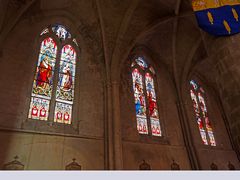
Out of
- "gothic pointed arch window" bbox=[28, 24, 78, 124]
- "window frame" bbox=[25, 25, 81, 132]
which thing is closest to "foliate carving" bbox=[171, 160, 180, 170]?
"window frame" bbox=[25, 25, 81, 132]

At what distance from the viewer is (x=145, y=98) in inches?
422

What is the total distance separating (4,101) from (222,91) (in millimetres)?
7424

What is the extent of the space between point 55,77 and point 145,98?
485 centimetres

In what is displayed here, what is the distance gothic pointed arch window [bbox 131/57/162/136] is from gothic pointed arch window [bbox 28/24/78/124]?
3.50 m

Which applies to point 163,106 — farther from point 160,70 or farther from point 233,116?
point 233,116

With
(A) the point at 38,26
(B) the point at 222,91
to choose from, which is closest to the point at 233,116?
(B) the point at 222,91

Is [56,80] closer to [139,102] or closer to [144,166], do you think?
[139,102]

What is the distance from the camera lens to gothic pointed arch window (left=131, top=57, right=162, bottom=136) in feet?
32.1

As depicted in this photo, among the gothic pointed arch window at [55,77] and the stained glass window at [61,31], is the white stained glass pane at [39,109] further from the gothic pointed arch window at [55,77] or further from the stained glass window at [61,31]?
the stained glass window at [61,31]

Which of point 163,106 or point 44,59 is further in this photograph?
point 163,106

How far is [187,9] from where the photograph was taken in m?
10.8

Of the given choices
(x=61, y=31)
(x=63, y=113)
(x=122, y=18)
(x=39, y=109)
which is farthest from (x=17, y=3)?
(x=63, y=113)

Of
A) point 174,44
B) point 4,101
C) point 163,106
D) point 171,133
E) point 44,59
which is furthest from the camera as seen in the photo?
point 174,44

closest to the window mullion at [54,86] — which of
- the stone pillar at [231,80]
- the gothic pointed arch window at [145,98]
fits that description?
the gothic pointed arch window at [145,98]
